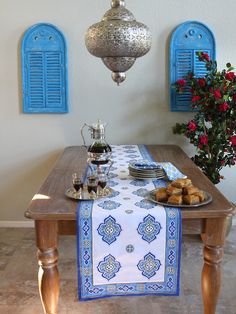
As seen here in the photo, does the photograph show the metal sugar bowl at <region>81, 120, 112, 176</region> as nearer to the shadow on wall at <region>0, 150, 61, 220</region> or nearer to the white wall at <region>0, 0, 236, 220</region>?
the white wall at <region>0, 0, 236, 220</region>

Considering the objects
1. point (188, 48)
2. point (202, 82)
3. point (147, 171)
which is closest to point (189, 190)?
point (147, 171)

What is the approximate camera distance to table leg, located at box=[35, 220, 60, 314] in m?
1.80

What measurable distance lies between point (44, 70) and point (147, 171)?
1.47 m

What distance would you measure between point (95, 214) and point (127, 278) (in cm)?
33

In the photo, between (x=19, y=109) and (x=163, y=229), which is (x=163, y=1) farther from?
(x=163, y=229)

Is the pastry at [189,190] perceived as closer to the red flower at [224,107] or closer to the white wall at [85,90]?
the red flower at [224,107]

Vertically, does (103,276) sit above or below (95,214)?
below

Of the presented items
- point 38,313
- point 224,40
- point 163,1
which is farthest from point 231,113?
point 38,313

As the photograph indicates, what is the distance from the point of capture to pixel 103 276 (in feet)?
5.96

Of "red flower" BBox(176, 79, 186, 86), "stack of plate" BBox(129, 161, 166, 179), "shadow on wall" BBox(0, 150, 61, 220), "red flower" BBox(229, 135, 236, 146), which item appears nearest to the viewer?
"stack of plate" BBox(129, 161, 166, 179)

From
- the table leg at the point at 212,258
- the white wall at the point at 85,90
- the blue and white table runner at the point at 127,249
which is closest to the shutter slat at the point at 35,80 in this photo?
the white wall at the point at 85,90

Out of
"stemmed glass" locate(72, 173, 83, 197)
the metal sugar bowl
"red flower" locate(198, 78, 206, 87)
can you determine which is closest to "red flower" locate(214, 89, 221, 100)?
"red flower" locate(198, 78, 206, 87)

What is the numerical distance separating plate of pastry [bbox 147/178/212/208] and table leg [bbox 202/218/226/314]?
11 cm

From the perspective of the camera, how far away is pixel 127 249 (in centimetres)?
180
